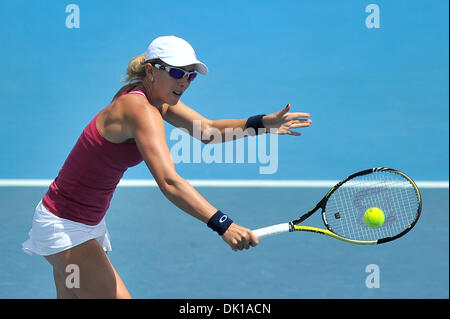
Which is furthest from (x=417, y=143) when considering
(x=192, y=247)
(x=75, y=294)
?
(x=75, y=294)

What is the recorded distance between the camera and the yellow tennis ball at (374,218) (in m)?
4.26

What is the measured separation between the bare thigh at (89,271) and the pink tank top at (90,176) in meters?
0.14

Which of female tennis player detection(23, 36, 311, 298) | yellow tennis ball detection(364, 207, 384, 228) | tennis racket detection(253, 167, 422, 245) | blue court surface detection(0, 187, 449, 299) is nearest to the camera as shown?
female tennis player detection(23, 36, 311, 298)

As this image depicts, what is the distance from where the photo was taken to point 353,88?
840cm

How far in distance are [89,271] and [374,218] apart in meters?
1.67

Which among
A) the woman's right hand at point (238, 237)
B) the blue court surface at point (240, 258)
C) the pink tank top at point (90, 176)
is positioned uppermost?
the pink tank top at point (90, 176)

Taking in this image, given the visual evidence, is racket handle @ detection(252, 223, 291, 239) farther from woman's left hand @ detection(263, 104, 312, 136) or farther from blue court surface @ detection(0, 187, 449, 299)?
blue court surface @ detection(0, 187, 449, 299)

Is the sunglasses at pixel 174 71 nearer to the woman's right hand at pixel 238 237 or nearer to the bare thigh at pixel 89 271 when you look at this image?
the woman's right hand at pixel 238 237

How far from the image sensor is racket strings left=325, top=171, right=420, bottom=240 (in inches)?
183

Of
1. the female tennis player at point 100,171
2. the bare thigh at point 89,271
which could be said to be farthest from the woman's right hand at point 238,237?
the bare thigh at point 89,271

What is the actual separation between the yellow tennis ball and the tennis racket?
84mm

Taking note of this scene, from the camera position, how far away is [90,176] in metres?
3.61

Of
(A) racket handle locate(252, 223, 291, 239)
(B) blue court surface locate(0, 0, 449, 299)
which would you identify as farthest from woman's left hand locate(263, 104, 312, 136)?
(B) blue court surface locate(0, 0, 449, 299)

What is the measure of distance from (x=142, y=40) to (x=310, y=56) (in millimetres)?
1976
